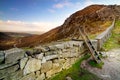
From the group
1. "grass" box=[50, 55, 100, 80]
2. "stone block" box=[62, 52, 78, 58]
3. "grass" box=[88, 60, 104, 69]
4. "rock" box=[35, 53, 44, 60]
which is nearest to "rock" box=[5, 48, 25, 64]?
"rock" box=[35, 53, 44, 60]

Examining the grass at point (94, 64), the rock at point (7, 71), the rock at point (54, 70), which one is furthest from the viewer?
the grass at point (94, 64)

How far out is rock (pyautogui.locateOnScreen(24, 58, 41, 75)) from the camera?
4.23 meters

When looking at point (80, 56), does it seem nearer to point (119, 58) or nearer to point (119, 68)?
point (119, 68)

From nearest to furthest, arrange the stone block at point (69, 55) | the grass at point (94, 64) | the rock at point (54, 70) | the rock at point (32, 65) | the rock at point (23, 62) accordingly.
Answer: the rock at point (23, 62) → the rock at point (32, 65) → the rock at point (54, 70) → the stone block at point (69, 55) → the grass at point (94, 64)

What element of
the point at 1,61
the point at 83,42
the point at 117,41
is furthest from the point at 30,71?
the point at 117,41

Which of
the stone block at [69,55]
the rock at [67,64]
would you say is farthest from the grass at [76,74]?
the stone block at [69,55]

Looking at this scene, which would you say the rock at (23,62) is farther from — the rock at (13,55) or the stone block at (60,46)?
the stone block at (60,46)

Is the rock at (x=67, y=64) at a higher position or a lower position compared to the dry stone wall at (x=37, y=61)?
lower

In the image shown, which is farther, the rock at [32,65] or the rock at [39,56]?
the rock at [39,56]

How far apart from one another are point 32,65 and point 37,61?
252 millimetres

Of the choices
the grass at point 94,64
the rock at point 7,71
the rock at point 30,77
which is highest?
the rock at point 7,71

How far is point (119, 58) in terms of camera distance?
27.9ft

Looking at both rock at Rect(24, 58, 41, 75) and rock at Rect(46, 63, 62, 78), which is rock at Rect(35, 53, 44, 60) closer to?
rock at Rect(24, 58, 41, 75)

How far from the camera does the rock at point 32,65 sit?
13.9 ft
